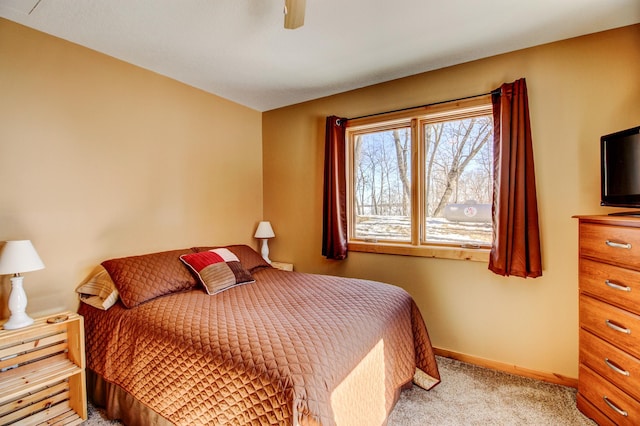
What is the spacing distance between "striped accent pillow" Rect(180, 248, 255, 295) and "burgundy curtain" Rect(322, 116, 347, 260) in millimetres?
922

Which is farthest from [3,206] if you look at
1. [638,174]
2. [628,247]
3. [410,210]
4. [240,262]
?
[638,174]

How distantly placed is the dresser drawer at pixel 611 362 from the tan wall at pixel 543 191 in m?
0.39

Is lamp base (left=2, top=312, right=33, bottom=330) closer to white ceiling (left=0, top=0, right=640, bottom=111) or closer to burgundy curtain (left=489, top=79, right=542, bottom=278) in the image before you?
white ceiling (left=0, top=0, right=640, bottom=111)

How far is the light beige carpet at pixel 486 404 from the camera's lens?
69.8 inches

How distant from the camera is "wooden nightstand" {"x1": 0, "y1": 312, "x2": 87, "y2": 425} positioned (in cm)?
163

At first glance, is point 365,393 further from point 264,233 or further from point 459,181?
point 264,233

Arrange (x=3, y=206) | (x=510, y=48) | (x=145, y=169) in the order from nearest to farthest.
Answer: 1. (x=3, y=206)
2. (x=510, y=48)
3. (x=145, y=169)

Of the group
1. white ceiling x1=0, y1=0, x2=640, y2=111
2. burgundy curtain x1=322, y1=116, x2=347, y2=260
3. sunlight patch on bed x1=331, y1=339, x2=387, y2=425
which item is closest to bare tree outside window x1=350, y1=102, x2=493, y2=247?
burgundy curtain x1=322, y1=116, x2=347, y2=260

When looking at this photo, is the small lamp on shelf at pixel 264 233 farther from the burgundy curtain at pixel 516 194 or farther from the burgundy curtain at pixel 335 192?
the burgundy curtain at pixel 516 194

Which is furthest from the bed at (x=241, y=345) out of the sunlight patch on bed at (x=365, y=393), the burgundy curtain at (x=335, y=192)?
the burgundy curtain at (x=335, y=192)

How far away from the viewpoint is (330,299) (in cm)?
191

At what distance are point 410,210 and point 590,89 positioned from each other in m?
1.52

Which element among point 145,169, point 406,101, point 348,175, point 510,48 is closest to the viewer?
point 510,48

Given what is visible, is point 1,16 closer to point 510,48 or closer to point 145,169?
point 145,169
